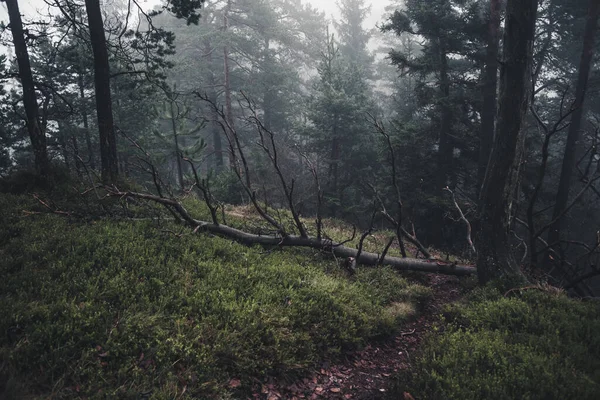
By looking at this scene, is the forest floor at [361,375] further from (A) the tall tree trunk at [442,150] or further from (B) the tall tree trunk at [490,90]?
(A) the tall tree trunk at [442,150]

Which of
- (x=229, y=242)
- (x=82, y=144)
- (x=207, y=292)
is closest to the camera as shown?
(x=207, y=292)

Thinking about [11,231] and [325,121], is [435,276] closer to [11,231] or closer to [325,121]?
[11,231]

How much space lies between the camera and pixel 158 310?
466 centimetres

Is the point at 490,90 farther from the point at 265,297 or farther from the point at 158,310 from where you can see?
the point at 158,310

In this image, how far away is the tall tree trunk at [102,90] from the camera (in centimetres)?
980

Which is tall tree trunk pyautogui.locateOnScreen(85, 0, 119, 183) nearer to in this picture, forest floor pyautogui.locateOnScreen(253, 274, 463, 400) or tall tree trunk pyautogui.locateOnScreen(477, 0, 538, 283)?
forest floor pyautogui.locateOnScreen(253, 274, 463, 400)

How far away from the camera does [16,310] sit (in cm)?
403

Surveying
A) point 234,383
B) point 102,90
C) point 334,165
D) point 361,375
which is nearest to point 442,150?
point 334,165

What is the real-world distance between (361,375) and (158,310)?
320 cm

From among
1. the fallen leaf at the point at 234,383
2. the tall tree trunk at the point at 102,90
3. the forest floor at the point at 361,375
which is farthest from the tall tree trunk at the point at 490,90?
the tall tree trunk at the point at 102,90

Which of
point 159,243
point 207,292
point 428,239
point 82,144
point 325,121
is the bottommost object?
point 428,239

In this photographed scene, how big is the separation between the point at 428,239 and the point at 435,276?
27.6 feet

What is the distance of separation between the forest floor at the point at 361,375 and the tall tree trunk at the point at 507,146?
6.22 feet

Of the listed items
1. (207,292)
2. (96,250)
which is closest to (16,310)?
(96,250)
